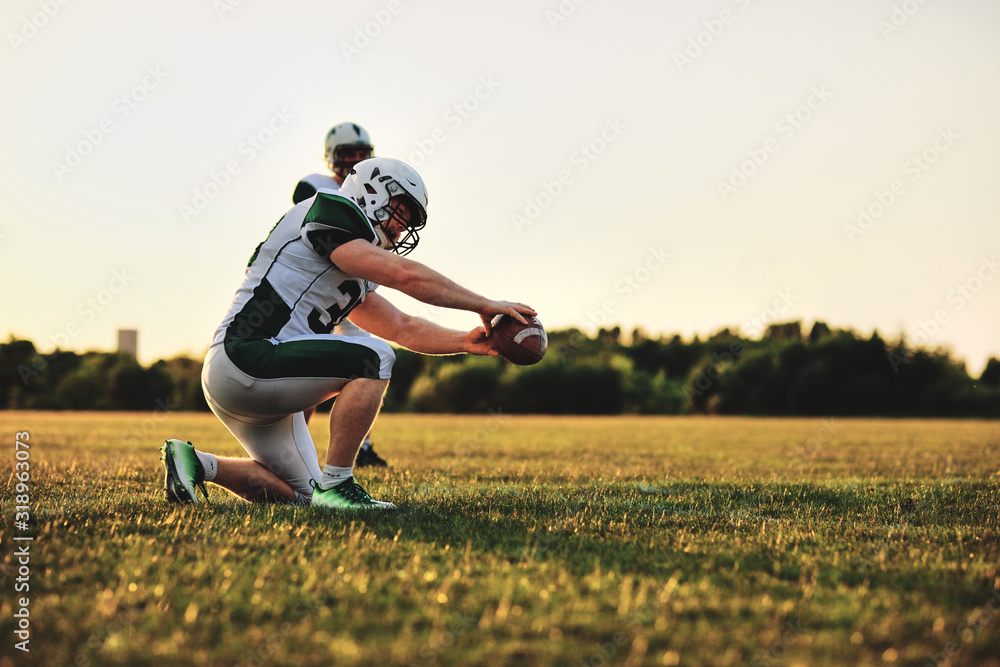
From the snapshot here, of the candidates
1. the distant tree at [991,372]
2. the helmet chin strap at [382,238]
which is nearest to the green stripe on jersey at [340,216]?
the helmet chin strap at [382,238]

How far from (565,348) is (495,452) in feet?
154

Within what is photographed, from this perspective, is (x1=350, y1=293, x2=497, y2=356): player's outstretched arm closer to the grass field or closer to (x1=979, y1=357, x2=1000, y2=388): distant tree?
the grass field

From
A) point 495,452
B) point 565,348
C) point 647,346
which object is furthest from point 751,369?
point 495,452

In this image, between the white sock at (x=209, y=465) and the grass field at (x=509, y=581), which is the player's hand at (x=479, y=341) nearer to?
the grass field at (x=509, y=581)

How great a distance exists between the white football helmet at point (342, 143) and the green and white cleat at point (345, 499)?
352cm

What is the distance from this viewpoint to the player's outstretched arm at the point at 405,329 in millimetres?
4617

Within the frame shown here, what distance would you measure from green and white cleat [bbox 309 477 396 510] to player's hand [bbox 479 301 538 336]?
3.66 ft

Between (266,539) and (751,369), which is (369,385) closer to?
(266,539)

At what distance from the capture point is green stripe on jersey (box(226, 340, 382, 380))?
3.87m

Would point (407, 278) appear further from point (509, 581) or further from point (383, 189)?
point (509, 581)

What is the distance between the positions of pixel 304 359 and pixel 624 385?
51763 mm

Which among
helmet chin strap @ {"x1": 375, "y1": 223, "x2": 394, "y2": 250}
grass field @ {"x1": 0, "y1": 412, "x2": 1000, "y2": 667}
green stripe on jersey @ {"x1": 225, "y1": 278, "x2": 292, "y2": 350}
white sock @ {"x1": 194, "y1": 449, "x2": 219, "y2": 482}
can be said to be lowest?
grass field @ {"x1": 0, "y1": 412, "x2": 1000, "y2": 667}

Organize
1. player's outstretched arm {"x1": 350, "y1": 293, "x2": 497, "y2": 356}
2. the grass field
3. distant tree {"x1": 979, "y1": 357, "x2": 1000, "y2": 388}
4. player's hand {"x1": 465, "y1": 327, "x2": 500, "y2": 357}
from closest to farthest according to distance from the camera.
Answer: the grass field → player's hand {"x1": 465, "y1": 327, "x2": 500, "y2": 357} → player's outstretched arm {"x1": 350, "y1": 293, "x2": 497, "y2": 356} → distant tree {"x1": 979, "y1": 357, "x2": 1000, "y2": 388}

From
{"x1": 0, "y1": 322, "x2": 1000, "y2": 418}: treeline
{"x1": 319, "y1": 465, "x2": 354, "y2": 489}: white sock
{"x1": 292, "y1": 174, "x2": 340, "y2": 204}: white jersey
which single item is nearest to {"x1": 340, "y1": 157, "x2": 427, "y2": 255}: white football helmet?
{"x1": 319, "y1": 465, "x2": 354, "y2": 489}: white sock
